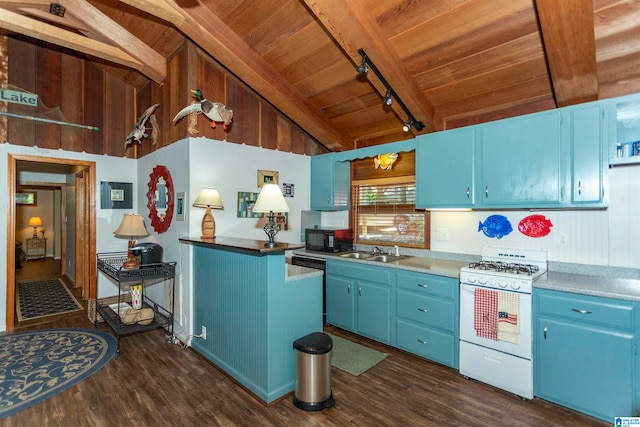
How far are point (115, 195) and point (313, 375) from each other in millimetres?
3983

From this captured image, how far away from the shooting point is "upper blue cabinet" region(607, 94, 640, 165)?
2.31 m

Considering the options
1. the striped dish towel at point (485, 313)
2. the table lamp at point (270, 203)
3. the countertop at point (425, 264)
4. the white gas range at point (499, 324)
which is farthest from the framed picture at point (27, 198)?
the striped dish towel at point (485, 313)

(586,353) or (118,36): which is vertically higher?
(118,36)

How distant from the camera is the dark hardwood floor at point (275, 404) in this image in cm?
217

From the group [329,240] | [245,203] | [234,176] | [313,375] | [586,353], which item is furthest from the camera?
[329,240]

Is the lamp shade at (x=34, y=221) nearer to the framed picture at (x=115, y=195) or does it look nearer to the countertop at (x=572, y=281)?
the framed picture at (x=115, y=195)

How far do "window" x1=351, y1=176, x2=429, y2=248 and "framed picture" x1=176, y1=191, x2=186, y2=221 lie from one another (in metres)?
2.23

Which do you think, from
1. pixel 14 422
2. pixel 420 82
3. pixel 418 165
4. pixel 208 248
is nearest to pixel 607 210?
pixel 418 165

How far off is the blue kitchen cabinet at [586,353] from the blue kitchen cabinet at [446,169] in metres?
1.09

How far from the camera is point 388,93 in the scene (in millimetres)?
3061

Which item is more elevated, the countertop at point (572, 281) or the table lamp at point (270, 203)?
the table lamp at point (270, 203)

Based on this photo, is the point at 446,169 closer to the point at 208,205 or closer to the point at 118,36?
the point at 208,205

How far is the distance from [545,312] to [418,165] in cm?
174

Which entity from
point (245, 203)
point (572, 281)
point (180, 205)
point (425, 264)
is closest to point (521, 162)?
point (572, 281)
